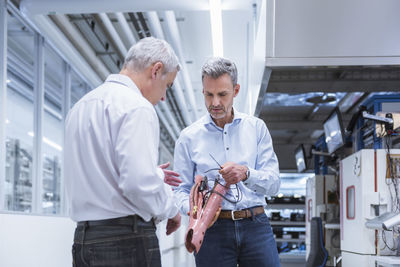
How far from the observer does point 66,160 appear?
1.48 m

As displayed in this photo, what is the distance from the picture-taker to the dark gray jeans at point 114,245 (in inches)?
54.3

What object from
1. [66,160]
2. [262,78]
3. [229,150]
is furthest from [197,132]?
[262,78]

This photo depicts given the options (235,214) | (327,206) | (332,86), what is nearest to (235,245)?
(235,214)

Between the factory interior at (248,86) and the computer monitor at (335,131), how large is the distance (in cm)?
1

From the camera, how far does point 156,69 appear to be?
1563 mm

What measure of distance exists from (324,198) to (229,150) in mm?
5687

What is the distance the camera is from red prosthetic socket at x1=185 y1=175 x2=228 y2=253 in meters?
1.66

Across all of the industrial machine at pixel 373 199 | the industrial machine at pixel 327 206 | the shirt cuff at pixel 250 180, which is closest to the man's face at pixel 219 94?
the shirt cuff at pixel 250 180

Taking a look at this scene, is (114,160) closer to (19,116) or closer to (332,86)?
(332,86)

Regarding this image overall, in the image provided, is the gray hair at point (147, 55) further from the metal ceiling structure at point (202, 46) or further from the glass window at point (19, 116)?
the glass window at point (19, 116)

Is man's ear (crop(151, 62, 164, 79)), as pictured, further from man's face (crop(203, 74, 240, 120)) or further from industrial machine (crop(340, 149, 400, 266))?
industrial machine (crop(340, 149, 400, 266))

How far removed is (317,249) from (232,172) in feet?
15.5

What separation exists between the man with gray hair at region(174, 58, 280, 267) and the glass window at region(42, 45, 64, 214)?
16.6 ft

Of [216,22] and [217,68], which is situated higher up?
[216,22]
